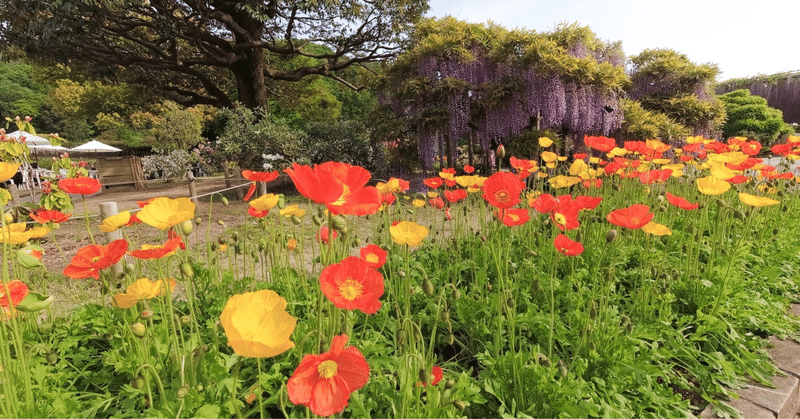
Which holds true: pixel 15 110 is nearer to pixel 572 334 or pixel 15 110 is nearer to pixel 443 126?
pixel 443 126

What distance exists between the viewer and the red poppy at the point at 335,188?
0.74m

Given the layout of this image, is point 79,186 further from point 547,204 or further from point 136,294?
point 547,204

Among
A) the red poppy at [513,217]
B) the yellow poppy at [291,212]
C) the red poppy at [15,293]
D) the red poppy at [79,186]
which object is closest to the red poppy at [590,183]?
A: the red poppy at [513,217]

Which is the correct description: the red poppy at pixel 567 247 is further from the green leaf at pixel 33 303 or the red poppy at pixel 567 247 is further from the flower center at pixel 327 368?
the green leaf at pixel 33 303

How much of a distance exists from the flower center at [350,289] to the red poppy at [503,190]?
0.54m

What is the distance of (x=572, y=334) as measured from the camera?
142cm

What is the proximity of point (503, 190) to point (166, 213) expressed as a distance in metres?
0.96

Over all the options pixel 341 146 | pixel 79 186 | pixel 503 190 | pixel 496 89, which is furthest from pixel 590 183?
pixel 341 146

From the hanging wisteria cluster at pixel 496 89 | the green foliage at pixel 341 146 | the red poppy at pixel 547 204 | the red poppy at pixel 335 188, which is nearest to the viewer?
the red poppy at pixel 335 188

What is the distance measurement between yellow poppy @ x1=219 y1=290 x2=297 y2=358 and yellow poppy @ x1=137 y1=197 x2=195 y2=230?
38cm

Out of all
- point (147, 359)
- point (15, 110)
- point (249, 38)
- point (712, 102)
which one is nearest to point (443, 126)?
point (249, 38)

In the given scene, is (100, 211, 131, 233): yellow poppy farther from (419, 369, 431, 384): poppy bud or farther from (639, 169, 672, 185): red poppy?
(639, 169, 672, 185): red poppy

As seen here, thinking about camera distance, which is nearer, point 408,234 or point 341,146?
point 408,234

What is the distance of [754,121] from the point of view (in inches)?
667
